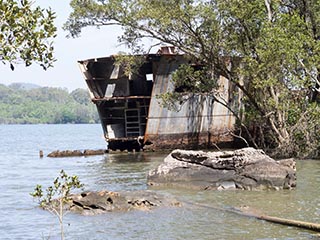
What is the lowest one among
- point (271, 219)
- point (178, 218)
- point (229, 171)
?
point (178, 218)

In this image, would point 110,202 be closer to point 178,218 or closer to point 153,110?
point 178,218

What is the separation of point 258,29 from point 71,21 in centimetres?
895

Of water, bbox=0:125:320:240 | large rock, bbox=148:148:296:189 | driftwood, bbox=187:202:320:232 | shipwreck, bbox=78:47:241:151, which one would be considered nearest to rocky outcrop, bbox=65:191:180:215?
water, bbox=0:125:320:240

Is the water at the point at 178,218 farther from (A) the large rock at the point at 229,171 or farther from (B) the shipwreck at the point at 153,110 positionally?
(B) the shipwreck at the point at 153,110

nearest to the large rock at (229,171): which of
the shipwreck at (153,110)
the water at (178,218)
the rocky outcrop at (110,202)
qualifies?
the water at (178,218)

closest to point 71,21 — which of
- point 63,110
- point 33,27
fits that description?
point 33,27

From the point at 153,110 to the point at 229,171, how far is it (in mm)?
15391

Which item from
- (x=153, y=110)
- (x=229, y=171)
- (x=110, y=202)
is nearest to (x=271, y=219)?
(x=110, y=202)

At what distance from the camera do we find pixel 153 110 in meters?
32.1

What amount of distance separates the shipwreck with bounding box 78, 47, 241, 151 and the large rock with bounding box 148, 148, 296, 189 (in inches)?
503

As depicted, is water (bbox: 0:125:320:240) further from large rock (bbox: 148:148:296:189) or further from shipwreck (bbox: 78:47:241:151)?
shipwreck (bbox: 78:47:241:151)

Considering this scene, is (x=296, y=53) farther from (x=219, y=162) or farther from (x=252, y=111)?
(x=219, y=162)

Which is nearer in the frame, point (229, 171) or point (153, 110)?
point (229, 171)

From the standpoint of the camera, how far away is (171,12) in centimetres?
2547
